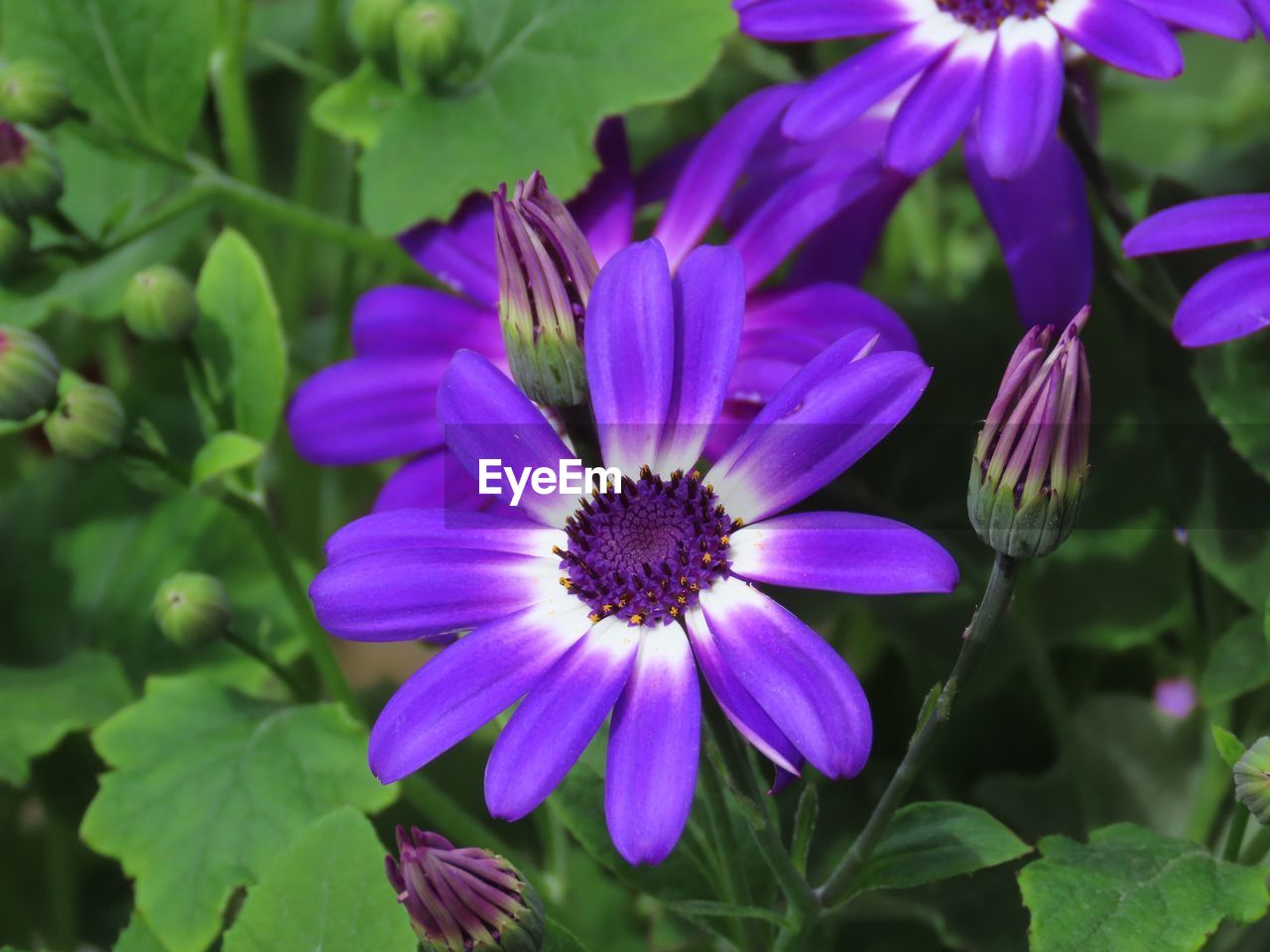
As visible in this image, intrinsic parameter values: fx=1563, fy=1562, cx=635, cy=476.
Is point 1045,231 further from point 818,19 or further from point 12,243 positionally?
point 12,243

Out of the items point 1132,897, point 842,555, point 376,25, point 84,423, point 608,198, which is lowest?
point 1132,897

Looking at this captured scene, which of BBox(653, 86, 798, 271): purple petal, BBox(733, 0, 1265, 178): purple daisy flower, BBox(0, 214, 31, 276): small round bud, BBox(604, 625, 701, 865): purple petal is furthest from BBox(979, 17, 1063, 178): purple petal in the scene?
BBox(0, 214, 31, 276): small round bud

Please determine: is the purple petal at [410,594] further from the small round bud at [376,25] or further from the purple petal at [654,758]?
the small round bud at [376,25]

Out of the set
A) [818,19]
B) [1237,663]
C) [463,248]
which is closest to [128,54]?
[463,248]

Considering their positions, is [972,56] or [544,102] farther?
[544,102]

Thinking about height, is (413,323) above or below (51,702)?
above

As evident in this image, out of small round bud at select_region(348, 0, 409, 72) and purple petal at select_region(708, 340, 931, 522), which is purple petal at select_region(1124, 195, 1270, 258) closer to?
purple petal at select_region(708, 340, 931, 522)

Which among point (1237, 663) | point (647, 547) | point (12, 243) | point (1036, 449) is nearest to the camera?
point (1036, 449)
